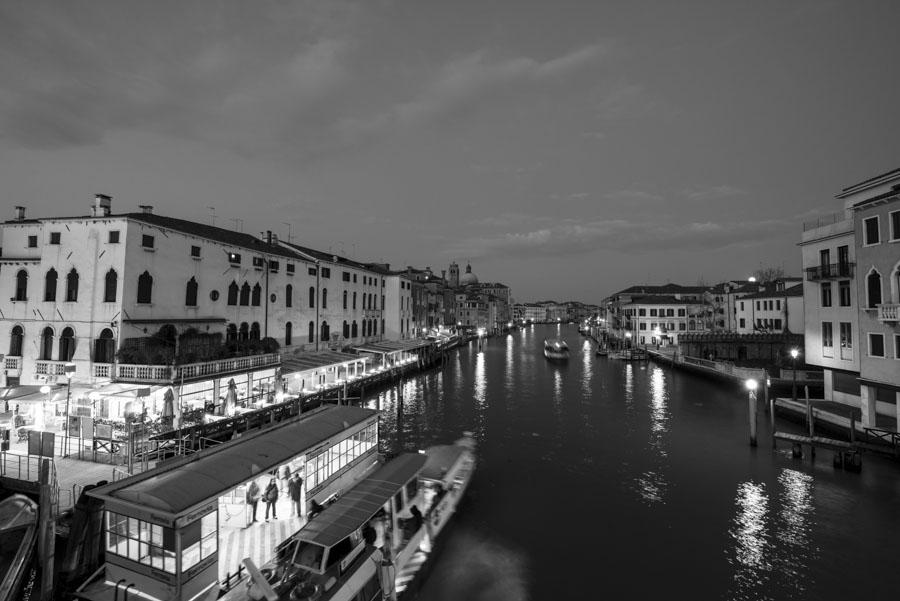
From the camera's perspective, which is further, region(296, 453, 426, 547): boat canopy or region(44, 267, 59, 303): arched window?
region(44, 267, 59, 303): arched window

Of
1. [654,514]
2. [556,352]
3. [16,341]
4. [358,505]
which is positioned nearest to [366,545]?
[358,505]

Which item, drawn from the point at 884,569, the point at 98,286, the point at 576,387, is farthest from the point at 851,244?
the point at 98,286

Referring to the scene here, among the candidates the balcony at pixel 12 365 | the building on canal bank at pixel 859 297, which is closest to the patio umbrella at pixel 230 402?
the balcony at pixel 12 365

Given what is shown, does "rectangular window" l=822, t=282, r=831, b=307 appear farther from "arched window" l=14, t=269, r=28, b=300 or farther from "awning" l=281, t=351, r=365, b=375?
"arched window" l=14, t=269, r=28, b=300

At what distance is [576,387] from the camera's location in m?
49.3

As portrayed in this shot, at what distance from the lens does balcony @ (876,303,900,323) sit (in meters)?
21.0

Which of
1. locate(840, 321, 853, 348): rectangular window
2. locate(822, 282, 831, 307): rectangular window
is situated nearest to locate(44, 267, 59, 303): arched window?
locate(840, 321, 853, 348): rectangular window

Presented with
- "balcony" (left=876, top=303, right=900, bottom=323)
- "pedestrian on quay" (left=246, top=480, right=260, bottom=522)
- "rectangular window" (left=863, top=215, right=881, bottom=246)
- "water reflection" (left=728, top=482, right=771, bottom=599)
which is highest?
"rectangular window" (left=863, top=215, right=881, bottom=246)

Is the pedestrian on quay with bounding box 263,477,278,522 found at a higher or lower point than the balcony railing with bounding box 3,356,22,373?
lower

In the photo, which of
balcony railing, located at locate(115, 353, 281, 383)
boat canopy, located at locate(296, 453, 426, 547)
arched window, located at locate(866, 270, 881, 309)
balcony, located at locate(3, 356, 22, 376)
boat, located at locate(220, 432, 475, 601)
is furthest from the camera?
balcony, located at locate(3, 356, 22, 376)

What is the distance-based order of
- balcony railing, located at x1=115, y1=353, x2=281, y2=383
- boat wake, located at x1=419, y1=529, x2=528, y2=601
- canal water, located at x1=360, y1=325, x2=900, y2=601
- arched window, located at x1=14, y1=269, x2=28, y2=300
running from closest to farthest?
boat wake, located at x1=419, y1=529, x2=528, y2=601 < canal water, located at x1=360, y1=325, x2=900, y2=601 < balcony railing, located at x1=115, y1=353, x2=281, y2=383 < arched window, located at x1=14, y1=269, x2=28, y2=300

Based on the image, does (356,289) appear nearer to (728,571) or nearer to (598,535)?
(598,535)

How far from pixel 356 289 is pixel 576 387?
2883cm

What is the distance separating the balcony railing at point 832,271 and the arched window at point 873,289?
470 centimetres
